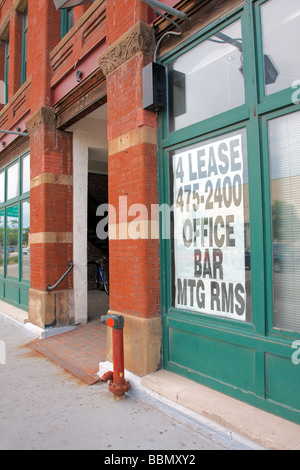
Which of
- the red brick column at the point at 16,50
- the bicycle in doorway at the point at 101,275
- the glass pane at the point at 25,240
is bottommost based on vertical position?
the bicycle in doorway at the point at 101,275

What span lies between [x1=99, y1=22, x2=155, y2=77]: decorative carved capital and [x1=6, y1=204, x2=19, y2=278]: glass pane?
5.25 meters

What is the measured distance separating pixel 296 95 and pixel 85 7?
16.0 feet

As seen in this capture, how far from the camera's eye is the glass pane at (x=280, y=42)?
9.50 ft

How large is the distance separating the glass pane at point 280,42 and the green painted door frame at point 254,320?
0.20ft

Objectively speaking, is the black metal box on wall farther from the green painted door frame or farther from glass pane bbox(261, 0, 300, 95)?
glass pane bbox(261, 0, 300, 95)

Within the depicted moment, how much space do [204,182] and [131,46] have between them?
201cm

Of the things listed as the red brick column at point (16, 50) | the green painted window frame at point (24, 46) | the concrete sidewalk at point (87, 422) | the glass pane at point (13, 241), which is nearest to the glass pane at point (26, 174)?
the glass pane at point (13, 241)

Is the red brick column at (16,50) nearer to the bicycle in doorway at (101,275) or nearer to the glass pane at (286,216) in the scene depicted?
the bicycle in doorway at (101,275)

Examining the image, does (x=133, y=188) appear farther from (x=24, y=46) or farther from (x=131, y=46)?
(x=24, y=46)

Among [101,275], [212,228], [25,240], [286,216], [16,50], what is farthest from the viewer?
[101,275]

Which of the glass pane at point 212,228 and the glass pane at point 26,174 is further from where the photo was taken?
the glass pane at point 26,174

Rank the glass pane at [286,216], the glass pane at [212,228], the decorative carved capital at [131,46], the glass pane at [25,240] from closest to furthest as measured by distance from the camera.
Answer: the glass pane at [286,216]
the glass pane at [212,228]
the decorative carved capital at [131,46]
the glass pane at [25,240]

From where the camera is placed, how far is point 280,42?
9.85 feet

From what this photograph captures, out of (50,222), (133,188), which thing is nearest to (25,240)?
(50,222)
